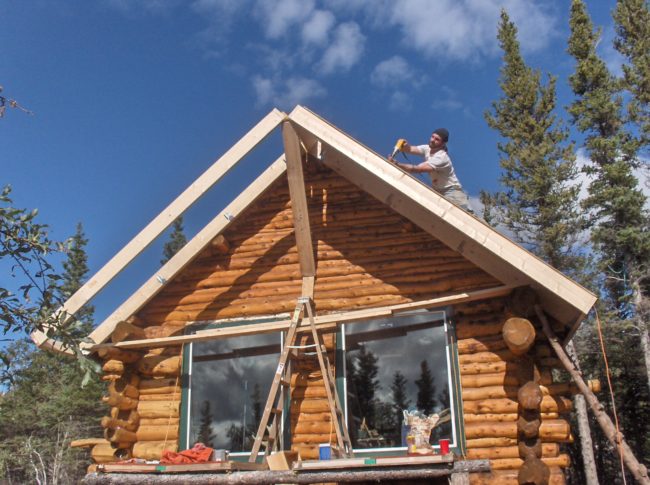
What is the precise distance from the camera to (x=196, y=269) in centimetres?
883

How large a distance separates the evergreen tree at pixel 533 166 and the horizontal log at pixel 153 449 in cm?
2152

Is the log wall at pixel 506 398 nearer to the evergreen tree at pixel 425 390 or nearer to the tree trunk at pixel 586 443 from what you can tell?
the evergreen tree at pixel 425 390

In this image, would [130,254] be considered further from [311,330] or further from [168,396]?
[311,330]

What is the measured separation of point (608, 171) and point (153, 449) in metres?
23.5

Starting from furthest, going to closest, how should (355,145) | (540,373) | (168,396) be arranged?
1. (168,396)
2. (355,145)
3. (540,373)

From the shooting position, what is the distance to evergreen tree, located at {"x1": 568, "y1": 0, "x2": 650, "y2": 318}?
81.6 feet

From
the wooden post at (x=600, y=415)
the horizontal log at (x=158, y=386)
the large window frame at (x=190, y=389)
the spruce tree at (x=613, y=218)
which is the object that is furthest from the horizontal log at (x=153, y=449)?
the spruce tree at (x=613, y=218)

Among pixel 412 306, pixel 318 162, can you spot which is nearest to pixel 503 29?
pixel 318 162

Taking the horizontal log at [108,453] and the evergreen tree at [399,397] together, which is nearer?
the evergreen tree at [399,397]

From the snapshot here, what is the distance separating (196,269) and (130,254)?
118 cm

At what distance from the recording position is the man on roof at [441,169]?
8039mm

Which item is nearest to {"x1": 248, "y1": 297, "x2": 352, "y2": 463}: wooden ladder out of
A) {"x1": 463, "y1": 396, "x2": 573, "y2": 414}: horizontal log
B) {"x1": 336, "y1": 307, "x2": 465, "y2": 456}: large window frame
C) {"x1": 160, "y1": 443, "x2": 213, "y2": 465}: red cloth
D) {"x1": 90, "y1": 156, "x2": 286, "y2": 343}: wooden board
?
{"x1": 336, "y1": 307, "x2": 465, "y2": 456}: large window frame

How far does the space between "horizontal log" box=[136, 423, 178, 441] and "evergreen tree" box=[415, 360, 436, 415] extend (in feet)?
10.7

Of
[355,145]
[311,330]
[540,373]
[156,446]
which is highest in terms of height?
[355,145]
